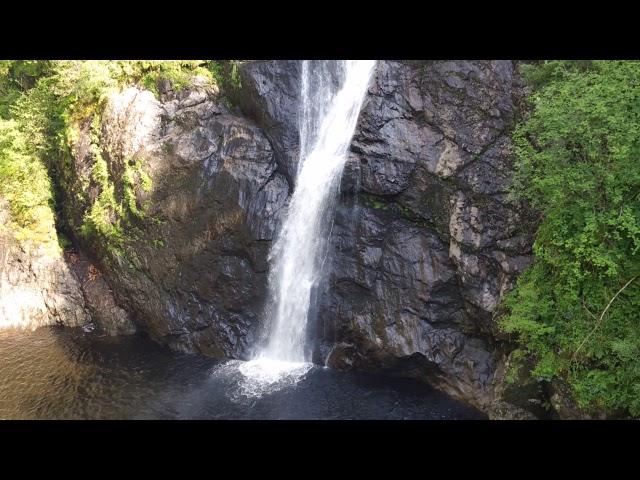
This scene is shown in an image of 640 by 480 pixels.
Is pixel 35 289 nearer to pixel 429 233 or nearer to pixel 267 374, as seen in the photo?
pixel 267 374

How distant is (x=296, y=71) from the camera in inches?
500

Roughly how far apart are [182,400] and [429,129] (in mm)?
9094

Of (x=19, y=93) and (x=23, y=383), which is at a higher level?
(x=19, y=93)

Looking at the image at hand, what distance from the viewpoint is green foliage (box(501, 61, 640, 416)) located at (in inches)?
304

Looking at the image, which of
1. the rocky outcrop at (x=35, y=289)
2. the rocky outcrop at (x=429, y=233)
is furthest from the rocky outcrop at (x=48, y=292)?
the rocky outcrop at (x=429, y=233)

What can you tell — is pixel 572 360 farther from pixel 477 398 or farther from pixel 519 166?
pixel 519 166

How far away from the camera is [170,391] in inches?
448

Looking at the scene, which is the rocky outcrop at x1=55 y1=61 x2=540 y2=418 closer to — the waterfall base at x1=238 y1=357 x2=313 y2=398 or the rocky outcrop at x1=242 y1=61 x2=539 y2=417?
the rocky outcrop at x1=242 y1=61 x2=539 y2=417

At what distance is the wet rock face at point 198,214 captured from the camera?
496 inches

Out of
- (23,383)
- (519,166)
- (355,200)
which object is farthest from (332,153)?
(23,383)

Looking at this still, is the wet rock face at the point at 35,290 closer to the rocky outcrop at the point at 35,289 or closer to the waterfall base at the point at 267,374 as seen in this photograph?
the rocky outcrop at the point at 35,289

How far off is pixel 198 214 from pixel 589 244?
9.72 metres

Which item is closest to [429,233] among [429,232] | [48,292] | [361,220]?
[429,232]

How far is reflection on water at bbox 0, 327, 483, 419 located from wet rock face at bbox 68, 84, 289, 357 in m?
1.11
